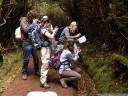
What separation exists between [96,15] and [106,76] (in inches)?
140

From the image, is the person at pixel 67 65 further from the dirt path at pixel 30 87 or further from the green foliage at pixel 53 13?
the green foliage at pixel 53 13

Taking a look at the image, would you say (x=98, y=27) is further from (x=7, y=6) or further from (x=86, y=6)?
(x=7, y=6)

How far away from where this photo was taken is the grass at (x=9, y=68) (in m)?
11.5

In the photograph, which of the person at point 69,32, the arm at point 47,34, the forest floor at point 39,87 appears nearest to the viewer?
the arm at point 47,34

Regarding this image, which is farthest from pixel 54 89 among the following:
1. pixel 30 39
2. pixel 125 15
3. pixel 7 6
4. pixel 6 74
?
pixel 7 6

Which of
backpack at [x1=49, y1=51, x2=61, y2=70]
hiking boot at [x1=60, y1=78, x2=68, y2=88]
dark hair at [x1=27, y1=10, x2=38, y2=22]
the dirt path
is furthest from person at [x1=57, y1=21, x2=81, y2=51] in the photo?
dark hair at [x1=27, y1=10, x2=38, y2=22]

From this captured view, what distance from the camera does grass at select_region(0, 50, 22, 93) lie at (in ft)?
37.8

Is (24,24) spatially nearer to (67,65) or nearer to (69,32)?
(67,65)

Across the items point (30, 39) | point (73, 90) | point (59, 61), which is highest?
point (30, 39)

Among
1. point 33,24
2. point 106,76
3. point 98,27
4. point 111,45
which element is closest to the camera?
point 33,24

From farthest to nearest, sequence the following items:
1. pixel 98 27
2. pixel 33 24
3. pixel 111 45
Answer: pixel 98 27, pixel 111 45, pixel 33 24

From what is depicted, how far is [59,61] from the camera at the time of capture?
1062cm

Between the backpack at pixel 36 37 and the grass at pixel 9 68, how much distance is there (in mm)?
1758

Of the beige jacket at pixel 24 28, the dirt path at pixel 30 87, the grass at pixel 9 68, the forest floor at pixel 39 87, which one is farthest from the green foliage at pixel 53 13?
the beige jacket at pixel 24 28
